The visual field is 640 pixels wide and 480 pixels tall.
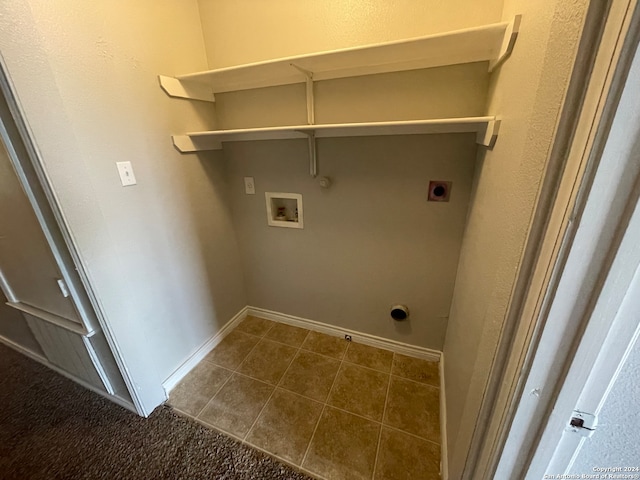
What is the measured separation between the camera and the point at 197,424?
138cm

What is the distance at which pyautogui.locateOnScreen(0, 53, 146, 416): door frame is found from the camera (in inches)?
34.7

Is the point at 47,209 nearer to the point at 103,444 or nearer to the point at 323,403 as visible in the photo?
the point at 103,444


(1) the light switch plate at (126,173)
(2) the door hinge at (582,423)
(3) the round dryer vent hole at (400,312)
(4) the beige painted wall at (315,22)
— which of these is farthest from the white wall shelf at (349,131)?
(3) the round dryer vent hole at (400,312)

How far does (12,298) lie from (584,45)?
8.89 feet

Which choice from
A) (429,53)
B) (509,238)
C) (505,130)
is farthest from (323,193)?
(509,238)

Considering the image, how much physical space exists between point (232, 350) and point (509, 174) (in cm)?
198

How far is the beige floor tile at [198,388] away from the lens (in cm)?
149

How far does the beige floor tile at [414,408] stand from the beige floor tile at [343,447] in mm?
145

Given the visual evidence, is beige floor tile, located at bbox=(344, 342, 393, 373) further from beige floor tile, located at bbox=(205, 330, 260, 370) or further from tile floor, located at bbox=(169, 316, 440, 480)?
beige floor tile, located at bbox=(205, 330, 260, 370)

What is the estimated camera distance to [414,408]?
1.44m

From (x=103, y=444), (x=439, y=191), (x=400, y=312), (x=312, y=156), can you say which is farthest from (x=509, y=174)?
(x=103, y=444)

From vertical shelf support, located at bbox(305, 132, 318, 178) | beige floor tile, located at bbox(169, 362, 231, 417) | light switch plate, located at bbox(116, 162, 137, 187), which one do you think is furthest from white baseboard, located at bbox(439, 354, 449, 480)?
light switch plate, located at bbox(116, 162, 137, 187)

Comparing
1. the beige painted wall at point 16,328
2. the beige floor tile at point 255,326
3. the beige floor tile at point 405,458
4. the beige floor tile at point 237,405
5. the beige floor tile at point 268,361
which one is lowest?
the beige floor tile at point 405,458

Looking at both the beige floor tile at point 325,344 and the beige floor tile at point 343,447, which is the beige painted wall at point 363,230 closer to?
the beige floor tile at point 325,344
